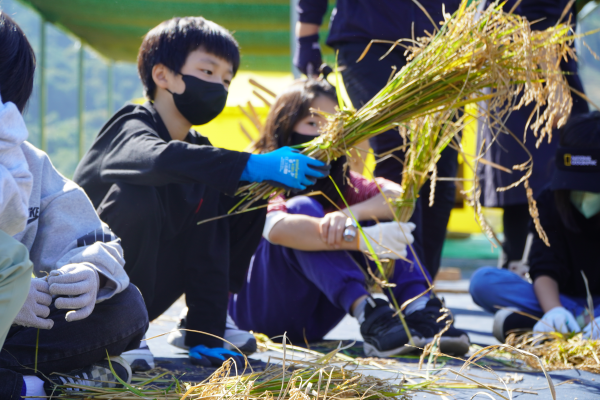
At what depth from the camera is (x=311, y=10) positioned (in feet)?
8.43

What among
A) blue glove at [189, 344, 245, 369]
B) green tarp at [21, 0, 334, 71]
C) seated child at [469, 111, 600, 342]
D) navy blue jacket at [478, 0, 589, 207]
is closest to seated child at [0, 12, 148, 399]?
blue glove at [189, 344, 245, 369]

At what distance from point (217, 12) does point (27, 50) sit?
397 centimetres

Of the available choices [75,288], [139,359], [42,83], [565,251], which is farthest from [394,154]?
[42,83]

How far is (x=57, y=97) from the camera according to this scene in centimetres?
1403

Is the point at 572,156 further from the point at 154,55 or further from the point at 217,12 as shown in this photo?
the point at 217,12

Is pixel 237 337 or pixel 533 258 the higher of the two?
pixel 533 258

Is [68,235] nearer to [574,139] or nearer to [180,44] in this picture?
[180,44]

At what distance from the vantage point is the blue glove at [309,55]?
2.53 metres

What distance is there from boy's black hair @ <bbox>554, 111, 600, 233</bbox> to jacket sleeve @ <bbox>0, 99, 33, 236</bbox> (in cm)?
178

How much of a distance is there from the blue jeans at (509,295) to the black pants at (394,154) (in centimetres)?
21

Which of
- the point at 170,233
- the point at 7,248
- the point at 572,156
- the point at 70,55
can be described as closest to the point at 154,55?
the point at 170,233

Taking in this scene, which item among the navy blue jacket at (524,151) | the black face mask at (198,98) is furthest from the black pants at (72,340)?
the navy blue jacket at (524,151)

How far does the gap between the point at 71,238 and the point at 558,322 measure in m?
1.51

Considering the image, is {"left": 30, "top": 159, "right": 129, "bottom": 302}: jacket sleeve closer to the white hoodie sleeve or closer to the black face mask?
the white hoodie sleeve
